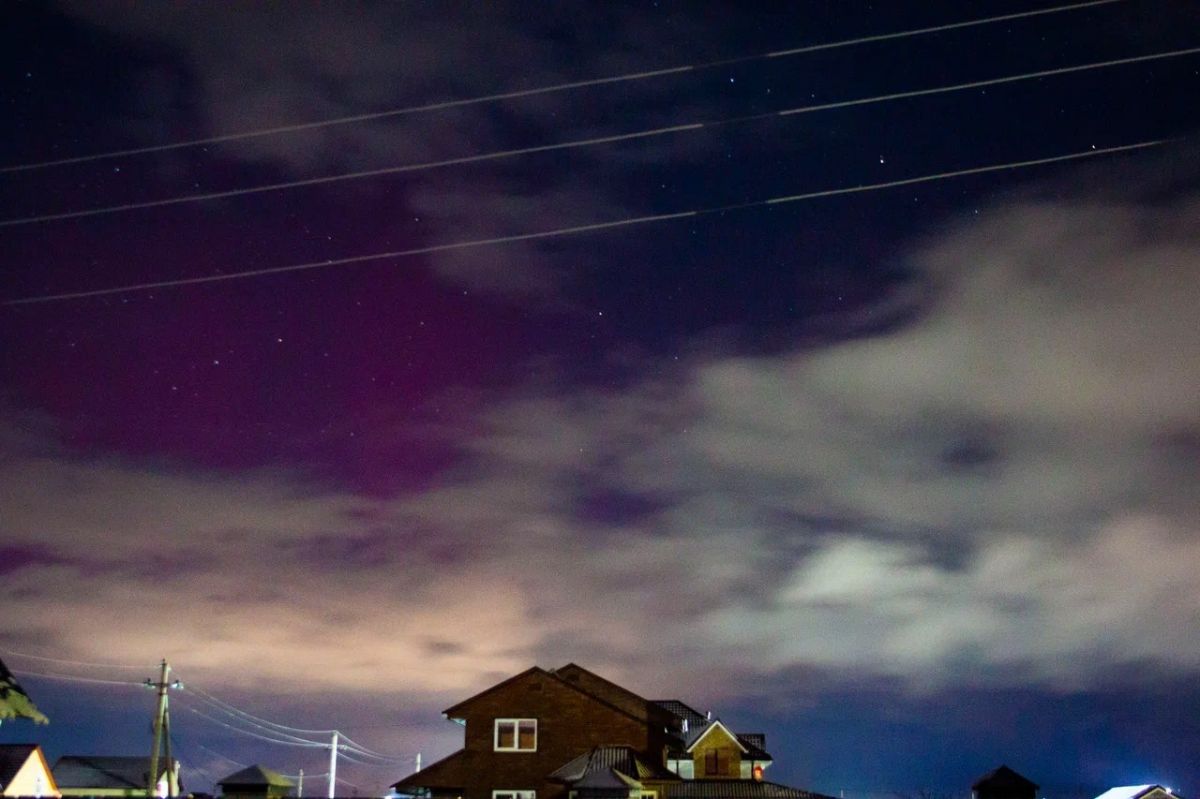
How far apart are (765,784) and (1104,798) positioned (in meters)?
21.4

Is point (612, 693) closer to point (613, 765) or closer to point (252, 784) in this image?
point (613, 765)

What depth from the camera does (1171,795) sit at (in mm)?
56719

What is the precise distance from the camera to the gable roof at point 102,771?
101 m

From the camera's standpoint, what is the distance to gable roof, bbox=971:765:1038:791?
166ft

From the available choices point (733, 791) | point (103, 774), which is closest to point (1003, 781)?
point (733, 791)

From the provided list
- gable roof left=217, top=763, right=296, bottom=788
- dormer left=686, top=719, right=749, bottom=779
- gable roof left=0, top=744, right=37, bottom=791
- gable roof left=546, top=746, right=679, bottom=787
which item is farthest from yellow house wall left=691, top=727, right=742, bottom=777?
gable roof left=0, top=744, right=37, bottom=791

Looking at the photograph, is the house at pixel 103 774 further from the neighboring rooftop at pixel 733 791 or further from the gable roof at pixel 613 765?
the neighboring rooftop at pixel 733 791

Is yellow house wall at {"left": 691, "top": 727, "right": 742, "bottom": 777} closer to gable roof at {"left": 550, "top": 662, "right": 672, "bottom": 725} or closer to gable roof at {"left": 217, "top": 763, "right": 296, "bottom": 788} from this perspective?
gable roof at {"left": 550, "top": 662, "right": 672, "bottom": 725}

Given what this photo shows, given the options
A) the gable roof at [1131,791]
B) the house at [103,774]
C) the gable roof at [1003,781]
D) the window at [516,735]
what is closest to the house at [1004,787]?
the gable roof at [1003,781]

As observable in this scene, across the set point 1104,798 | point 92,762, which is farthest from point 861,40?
point 92,762

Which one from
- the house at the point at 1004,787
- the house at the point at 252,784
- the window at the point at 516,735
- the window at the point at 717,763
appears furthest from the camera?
the window at the point at 717,763

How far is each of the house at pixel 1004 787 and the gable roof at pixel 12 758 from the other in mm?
62782

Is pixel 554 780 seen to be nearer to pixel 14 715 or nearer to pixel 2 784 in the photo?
pixel 14 715

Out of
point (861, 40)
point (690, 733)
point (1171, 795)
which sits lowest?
point (1171, 795)
